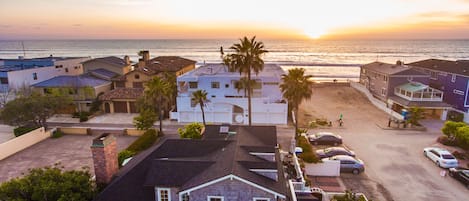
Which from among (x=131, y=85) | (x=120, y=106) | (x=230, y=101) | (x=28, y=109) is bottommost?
(x=120, y=106)

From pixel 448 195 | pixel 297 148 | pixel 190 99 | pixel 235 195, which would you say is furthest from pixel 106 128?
pixel 448 195

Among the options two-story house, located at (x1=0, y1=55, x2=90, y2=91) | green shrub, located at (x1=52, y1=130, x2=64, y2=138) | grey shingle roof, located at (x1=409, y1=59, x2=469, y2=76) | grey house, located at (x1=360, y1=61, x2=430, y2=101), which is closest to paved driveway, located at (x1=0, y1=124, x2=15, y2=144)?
green shrub, located at (x1=52, y1=130, x2=64, y2=138)

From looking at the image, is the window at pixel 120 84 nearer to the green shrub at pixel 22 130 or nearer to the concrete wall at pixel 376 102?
the green shrub at pixel 22 130

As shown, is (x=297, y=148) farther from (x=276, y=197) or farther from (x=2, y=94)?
(x=2, y=94)

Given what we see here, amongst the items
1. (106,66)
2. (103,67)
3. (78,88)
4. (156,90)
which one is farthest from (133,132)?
(103,67)

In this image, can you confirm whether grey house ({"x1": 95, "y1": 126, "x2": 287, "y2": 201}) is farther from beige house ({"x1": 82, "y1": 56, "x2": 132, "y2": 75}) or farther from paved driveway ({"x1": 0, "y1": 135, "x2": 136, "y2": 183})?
beige house ({"x1": 82, "y1": 56, "x2": 132, "y2": 75})

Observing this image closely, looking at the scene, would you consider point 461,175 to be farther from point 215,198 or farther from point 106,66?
point 106,66

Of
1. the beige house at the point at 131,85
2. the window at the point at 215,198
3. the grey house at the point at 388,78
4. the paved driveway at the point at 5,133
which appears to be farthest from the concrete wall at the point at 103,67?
the grey house at the point at 388,78
